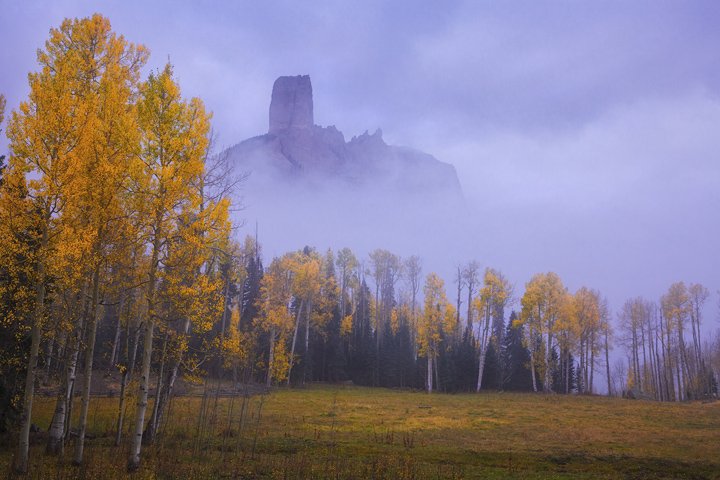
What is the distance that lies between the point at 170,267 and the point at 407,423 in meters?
15.8

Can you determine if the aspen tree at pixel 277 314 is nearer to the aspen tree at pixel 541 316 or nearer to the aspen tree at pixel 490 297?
the aspen tree at pixel 490 297

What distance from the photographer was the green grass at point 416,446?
1071 cm

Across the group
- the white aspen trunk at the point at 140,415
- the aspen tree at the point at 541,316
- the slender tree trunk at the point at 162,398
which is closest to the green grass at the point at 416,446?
the white aspen trunk at the point at 140,415

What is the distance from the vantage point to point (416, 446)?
15.0 meters

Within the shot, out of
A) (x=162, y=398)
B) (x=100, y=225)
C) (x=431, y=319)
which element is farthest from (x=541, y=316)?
(x=100, y=225)

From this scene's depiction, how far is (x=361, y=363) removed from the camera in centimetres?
4931

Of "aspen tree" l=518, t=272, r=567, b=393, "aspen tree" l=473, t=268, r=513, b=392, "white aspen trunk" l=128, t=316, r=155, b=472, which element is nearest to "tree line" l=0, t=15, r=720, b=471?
"white aspen trunk" l=128, t=316, r=155, b=472

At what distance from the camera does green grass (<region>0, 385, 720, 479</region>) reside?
10.7m

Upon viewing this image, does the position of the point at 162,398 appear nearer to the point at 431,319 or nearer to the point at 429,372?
the point at 431,319

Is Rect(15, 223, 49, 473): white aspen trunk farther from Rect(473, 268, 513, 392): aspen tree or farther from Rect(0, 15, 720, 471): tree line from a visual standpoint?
Rect(473, 268, 513, 392): aspen tree

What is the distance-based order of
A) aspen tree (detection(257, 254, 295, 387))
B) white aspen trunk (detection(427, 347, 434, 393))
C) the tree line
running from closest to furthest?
the tree line
aspen tree (detection(257, 254, 295, 387))
white aspen trunk (detection(427, 347, 434, 393))

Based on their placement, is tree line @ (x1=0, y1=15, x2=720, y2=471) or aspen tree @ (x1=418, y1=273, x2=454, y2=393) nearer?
tree line @ (x1=0, y1=15, x2=720, y2=471)

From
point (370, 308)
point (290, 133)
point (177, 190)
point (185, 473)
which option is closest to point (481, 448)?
point (185, 473)

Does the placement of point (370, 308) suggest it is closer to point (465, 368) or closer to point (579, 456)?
point (465, 368)
